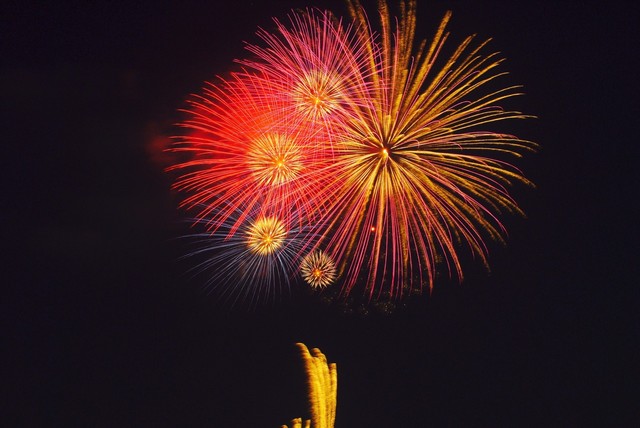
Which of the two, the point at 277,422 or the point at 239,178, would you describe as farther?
the point at 277,422

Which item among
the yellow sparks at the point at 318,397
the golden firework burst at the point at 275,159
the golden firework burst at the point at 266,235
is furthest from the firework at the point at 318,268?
the golden firework burst at the point at 275,159

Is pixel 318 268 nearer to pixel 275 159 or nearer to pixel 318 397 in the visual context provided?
pixel 318 397

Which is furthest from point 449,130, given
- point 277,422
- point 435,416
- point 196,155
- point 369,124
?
point 435,416

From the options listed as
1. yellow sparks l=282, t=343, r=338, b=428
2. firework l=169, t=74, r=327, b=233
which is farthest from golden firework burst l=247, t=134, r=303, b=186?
yellow sparks l=282, t=343, r=338, b=428

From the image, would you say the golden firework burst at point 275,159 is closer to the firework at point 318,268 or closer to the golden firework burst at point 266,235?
the golden firework burst at point 266,235

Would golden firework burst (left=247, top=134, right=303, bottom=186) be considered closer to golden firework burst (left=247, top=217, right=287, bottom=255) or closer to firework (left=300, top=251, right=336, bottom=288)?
golden firework burst (left=247, top=217, right=287, bottom=255)

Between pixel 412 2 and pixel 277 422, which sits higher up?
pixel 412 2

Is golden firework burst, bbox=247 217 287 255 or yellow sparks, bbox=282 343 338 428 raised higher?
golden firework burst, bbox=247 217 287 255

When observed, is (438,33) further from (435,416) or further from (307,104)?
(435,416)
